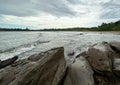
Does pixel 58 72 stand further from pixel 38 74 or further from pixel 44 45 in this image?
pixel 44 45

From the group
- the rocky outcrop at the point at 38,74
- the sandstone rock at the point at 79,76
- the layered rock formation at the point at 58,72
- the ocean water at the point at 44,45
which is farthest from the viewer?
the ocean water at the point at 44,45

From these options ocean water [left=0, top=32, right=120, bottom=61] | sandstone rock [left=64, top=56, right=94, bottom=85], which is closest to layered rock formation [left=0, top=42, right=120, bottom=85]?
sandstone rock [left=64, top=56, right=94, bottom=85]

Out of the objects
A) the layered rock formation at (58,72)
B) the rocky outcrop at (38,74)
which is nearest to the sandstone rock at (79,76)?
the layered rock formation at (58,72)

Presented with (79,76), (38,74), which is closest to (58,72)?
(79,76)

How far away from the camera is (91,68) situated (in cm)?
794

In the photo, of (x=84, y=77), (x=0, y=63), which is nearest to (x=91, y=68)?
(x=84, y=77)

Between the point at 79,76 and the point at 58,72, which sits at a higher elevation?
the point at 58,72

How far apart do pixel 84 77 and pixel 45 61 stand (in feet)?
6.12

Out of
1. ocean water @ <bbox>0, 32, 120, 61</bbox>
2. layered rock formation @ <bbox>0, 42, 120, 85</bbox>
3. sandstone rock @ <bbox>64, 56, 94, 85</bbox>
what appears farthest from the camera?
ocean water @ <bbox>0, 32, 120, 61</bbox>

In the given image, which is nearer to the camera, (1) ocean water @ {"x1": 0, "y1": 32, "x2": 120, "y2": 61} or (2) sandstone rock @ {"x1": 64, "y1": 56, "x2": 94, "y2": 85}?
(2) sandstone rock @ {"x1": 64, "y1": 56, "x2": 94, "y2": 85}

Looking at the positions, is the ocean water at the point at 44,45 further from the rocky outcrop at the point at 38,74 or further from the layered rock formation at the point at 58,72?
the rocky outcrop at the point at 38,74

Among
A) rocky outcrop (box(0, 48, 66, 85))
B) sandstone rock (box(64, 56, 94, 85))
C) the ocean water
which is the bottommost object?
the ocean water

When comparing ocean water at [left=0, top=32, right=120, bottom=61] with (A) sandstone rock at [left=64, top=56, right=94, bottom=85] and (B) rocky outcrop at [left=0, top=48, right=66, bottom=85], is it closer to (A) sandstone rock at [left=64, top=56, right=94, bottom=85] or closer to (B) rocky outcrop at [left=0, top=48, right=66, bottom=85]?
(A) sandstone rock at [left=64, top=56, right=94, bottom=85]

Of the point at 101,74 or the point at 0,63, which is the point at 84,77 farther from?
the point at 0,63
